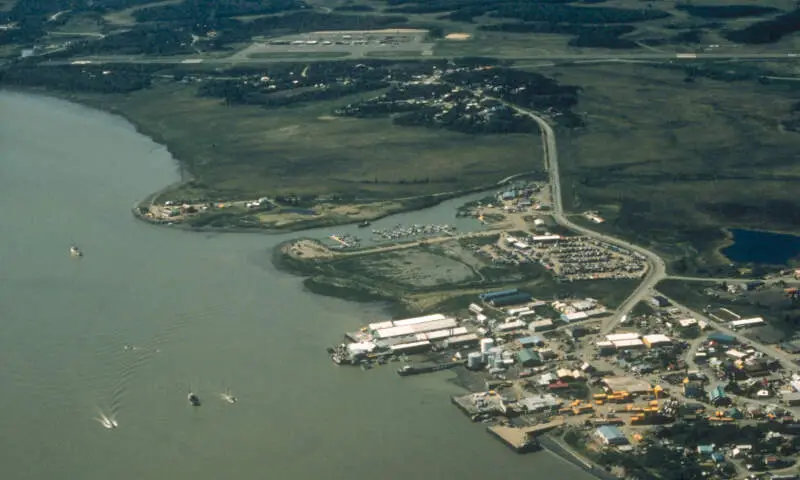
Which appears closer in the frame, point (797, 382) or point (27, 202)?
point (797, 382)

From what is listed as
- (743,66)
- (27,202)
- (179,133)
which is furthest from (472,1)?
(27,202)

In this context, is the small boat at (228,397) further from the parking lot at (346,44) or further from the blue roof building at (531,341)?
the parking lot at (346,44)

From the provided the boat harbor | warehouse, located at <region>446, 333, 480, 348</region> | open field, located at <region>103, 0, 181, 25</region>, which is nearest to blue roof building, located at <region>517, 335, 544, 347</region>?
the boat harbor

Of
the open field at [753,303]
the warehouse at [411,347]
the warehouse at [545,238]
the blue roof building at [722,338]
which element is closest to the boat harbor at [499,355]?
the warehouse at [411,347]

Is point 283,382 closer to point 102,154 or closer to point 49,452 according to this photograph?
point 49,452

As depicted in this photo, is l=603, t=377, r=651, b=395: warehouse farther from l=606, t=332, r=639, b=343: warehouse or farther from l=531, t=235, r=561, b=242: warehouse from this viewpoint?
l=531, t=235, r=561, b=242: warehouse

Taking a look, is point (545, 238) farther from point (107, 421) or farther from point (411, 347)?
point (107, 421)
